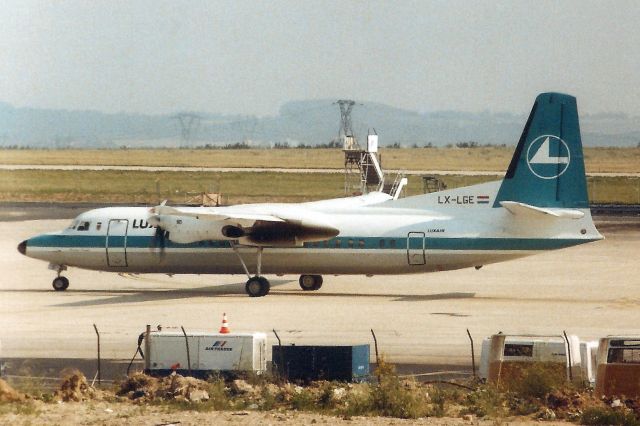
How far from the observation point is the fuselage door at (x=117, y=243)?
41594 millimetres

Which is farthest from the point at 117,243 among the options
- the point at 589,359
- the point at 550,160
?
the point at 589,359

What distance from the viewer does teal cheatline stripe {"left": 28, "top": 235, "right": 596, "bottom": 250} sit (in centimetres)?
3778

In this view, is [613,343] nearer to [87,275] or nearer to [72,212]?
[87,275]

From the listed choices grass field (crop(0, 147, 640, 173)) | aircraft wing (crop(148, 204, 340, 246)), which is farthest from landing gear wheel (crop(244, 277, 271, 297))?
grass field (crop(0, 147, 640, 173))

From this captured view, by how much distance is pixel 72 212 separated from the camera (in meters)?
78.9

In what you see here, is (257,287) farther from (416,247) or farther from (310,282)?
(416,247)

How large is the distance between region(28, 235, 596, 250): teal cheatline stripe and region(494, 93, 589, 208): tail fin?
1.40 meters

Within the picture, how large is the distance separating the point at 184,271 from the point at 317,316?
25.5 ft

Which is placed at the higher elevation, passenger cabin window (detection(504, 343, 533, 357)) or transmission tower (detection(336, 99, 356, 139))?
transmission tower (detection(336, 99, 356, 139))

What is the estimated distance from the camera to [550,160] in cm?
3859

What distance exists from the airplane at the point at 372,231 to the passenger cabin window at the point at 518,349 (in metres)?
13.2

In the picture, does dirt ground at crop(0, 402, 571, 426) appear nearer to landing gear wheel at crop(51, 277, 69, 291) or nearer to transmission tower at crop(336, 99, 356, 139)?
landing gear wheel at crop(51, 277, 69, 291)

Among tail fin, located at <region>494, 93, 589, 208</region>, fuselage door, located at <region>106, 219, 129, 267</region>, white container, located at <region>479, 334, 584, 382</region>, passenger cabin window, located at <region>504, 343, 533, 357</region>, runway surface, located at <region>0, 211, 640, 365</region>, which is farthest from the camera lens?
fuselage door, located at <region>106, 219, 129, 267</region>

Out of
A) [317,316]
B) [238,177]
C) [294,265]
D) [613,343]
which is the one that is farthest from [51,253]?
[238,177]
